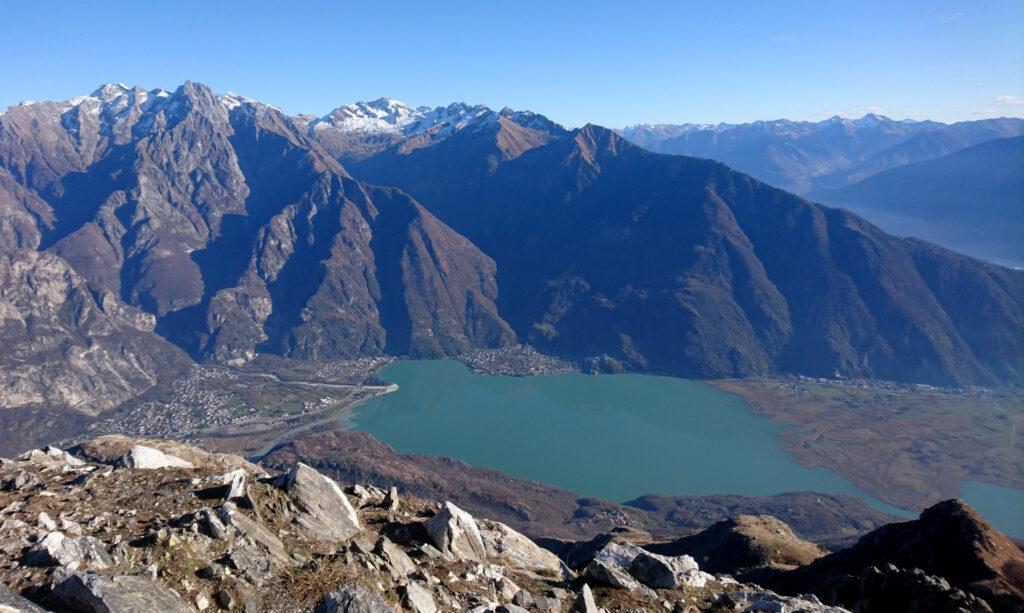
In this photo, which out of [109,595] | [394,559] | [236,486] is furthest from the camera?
[236,486]

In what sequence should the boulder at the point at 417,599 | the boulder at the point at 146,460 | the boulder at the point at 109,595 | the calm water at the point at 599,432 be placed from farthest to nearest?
the calm water at the point at 599,432, the boulder at the point at 146,460, the boulder at the point at 417,599, the boulder at the point at 109,595

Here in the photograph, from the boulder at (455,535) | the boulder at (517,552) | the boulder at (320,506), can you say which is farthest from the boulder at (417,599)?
the boulder at (517,552)

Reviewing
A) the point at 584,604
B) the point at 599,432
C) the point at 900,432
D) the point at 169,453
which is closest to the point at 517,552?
the point at 584,604

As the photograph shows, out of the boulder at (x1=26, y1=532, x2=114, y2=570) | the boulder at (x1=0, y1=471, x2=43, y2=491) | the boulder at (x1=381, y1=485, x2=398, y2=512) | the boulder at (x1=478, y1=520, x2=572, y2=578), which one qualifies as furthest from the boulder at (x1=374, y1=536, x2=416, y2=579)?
the boulder at (x1=0, y1=471, x2=43, y2=491)

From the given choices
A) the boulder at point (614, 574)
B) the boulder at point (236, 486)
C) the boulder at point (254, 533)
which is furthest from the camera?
the boulder at point (614, 574)

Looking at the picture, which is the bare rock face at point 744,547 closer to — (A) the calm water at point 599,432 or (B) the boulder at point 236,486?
(B) the boulder at point 236,486

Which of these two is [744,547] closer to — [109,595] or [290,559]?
[290,559]
